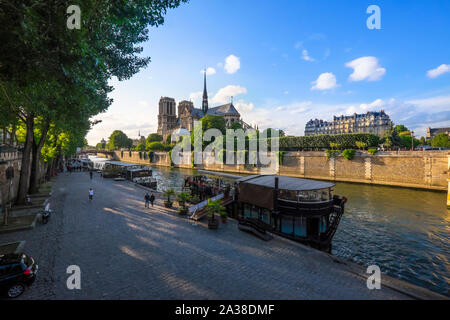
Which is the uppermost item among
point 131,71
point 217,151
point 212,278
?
point 131,71

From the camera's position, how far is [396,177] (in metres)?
39.3

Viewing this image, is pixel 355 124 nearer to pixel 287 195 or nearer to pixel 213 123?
pixel 213 123

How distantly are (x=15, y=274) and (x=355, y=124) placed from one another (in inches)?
5995

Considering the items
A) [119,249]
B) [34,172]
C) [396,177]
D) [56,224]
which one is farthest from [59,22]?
[396,177]

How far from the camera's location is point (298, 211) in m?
13.7

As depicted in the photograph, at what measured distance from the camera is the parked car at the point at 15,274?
6988 mm

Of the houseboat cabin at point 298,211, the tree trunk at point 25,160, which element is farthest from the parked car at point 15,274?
the tree trunk at point 25,160

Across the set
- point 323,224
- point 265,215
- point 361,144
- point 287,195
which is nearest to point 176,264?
point 265,215

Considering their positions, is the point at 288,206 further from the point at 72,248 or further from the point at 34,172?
the point at 34,172

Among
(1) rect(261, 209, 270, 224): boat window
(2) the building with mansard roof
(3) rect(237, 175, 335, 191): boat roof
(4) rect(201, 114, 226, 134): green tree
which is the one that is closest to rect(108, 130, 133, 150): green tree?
(4) rect(201, 114, 226, 134): green tree

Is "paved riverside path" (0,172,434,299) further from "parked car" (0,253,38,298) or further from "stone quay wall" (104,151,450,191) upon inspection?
"stone quay wall" (104,151,450,191)

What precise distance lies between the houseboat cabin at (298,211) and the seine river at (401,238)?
1862 mm

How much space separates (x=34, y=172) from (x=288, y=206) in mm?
27667

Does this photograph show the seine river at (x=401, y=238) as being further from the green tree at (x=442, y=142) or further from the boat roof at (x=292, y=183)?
the green tree at (x=442, y=142)
